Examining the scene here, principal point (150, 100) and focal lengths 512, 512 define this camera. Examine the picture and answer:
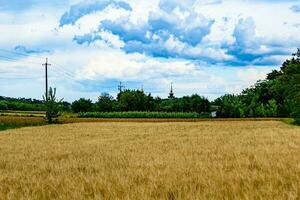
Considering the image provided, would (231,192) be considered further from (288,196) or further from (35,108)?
(35,108)

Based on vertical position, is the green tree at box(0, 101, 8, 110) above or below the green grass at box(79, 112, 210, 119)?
above

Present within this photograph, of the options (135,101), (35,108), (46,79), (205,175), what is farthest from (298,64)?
(35,108)

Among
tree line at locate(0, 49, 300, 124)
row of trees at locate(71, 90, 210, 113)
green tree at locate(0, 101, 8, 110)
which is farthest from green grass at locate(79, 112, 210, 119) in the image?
green tree at locate(0, 101, 8, 110)

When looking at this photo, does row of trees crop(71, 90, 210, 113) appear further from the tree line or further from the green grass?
the green grass

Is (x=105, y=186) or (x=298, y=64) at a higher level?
(x=298, y=64)

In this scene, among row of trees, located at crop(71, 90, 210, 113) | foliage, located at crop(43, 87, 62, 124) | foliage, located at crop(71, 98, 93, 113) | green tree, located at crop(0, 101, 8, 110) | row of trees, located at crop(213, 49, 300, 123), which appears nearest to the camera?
foliage, located at crop(43, 87, 62, 124)

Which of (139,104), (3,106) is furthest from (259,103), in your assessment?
(3,106)

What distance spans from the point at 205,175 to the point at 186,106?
10814 cm

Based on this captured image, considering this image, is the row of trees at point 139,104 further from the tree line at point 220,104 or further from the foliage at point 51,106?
the foliage at point 51,106

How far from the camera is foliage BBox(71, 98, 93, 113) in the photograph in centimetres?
12344

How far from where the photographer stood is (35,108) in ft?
474

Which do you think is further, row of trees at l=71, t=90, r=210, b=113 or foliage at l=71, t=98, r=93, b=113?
foliage at l=71, t=98, r=93, b=113

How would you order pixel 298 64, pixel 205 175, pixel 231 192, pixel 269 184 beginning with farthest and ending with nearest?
pixel 298 64, pixel 205 175, pixel 269 184, pixel 231 192

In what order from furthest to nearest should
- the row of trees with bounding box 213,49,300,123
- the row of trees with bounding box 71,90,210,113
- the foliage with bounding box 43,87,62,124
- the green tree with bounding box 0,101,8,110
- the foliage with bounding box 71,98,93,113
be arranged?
1. the green tree with bounding box 0,101,8,110
2. the foliage with bounding box 71,98,93,113
3. the row of trees with bounding box 71,90,210,113
4. the row of trees with bounding box 213,49,300,123
5. the foliage with bounding box 43,87,62,124
